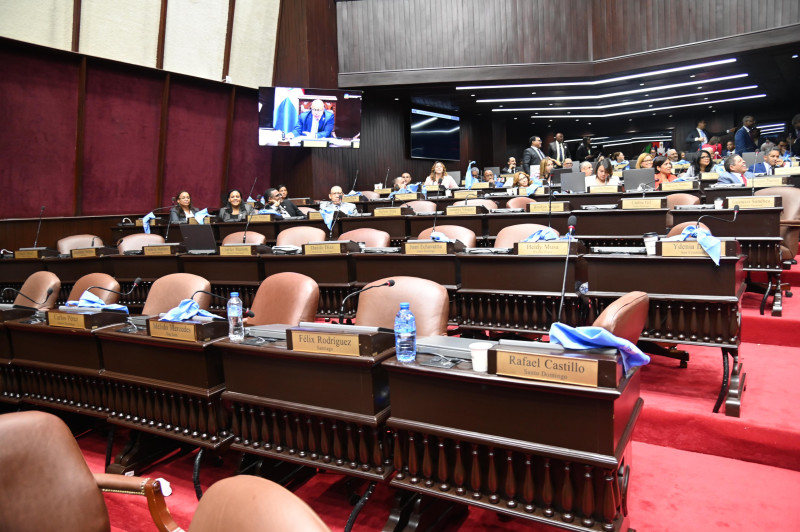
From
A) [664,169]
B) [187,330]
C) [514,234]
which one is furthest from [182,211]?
[664,169]

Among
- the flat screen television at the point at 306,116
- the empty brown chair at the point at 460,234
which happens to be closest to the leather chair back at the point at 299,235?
the empty brown chair at the point at 460,234

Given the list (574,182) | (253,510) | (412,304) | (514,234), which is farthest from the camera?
(574,182)

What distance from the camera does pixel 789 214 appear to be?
4164 millimetres

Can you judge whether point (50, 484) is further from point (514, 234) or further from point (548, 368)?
point (514, 234)

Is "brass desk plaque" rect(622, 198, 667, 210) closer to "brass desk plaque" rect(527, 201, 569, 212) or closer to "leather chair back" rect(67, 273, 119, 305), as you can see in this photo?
"brass desk plaque" rect(527, 201, 569, 212)

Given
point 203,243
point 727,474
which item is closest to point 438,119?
point 203,243

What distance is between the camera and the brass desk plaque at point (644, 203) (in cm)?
412

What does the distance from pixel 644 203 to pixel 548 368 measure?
125 inches

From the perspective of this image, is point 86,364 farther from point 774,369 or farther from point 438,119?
point 438,119

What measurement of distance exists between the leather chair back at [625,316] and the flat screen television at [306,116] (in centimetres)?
740

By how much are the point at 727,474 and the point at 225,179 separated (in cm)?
809

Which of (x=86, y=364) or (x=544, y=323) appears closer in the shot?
(x=86, y=364)

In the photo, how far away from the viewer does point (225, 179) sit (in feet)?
28.7

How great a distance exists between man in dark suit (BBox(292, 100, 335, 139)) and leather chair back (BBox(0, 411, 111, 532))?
7.45m
